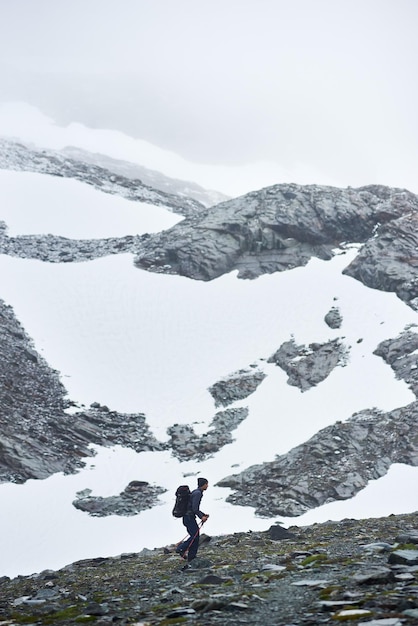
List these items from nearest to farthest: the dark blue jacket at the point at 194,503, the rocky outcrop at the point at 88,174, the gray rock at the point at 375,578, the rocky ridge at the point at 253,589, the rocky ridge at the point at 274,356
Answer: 1. the rocky ridge at the point at 253,589
2. the gray rock at the point at 375,578
3. the dark blue jacket at the point at 194,503
4. the rocky ridge at the point at 274,356
5. the rocky outcrop at the point at 88,174

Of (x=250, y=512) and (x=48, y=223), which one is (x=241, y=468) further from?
(x=48, y=223)

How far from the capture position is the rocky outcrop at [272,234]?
6394 centimetres

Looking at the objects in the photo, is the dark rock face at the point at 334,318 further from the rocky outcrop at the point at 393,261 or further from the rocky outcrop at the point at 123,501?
the rocky outcrop at the point at 123,501

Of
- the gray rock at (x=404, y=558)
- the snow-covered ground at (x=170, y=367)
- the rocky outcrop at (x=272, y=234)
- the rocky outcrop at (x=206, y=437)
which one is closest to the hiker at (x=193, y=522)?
the gray rock at (x=404, y=558)

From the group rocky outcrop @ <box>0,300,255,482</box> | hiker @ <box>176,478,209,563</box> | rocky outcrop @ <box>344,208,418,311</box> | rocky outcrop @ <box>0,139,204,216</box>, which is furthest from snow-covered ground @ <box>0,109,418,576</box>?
rocky outcrop @ <box>0,139,204,216</box>

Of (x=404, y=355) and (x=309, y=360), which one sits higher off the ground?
(x=309, y=360)

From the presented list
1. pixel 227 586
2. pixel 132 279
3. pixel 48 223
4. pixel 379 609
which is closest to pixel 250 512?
pixel 227 586

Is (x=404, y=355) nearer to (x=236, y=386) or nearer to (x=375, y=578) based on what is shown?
(x=236, y=386)

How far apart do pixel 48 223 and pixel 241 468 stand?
159 ft

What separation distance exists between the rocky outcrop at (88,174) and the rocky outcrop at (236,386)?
50.6m

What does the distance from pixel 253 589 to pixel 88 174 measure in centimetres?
10112

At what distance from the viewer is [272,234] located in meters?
64.9

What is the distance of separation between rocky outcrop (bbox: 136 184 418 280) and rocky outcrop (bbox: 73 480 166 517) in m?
30.3


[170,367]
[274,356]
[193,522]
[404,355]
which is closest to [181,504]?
[193,522]
